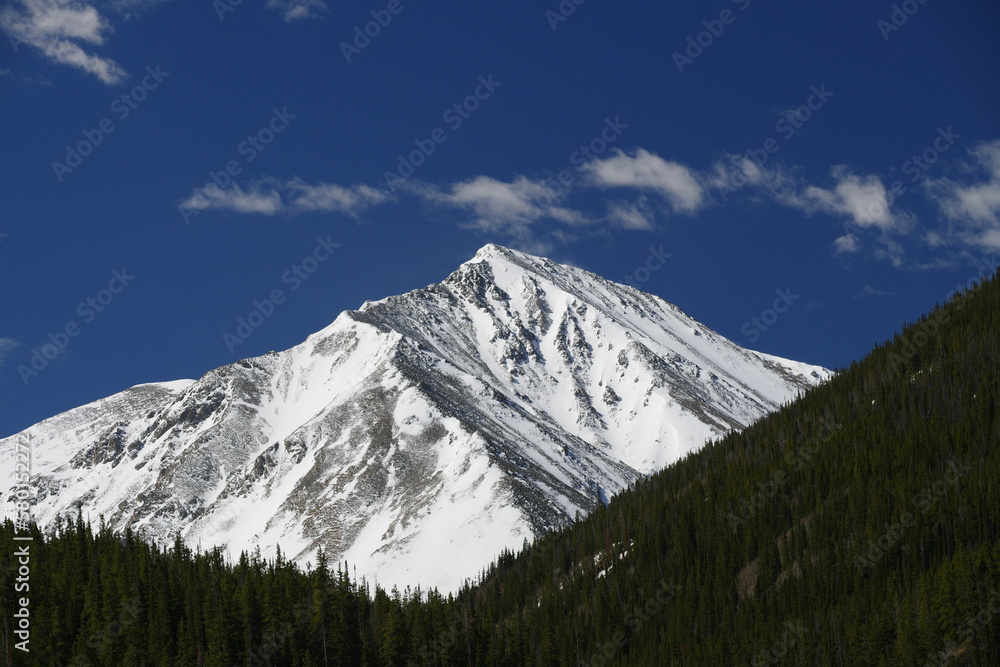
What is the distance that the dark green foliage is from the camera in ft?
415

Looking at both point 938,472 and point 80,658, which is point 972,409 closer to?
point 938,472

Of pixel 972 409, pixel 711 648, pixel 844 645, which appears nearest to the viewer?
pixel 844 645

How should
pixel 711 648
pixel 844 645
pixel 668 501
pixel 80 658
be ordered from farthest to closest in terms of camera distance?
1. pixel 668 501
2. pixel 711 648
3. pixel 844 645
4. pixel 80 658

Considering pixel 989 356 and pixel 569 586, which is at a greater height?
pixel 989 356

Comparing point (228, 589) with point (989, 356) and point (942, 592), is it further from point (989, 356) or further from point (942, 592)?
→ point (989, 356)

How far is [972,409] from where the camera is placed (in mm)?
173500

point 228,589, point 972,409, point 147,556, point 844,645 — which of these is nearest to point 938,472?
point 972,409

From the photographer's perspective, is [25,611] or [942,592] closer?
[25,611]

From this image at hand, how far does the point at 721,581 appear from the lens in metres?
162

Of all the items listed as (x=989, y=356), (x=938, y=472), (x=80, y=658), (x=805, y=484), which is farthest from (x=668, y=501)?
(x=80, y=658)

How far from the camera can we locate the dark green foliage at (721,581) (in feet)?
415

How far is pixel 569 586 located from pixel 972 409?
239 ft

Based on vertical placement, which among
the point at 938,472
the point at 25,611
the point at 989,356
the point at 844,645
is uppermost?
the point at 989,356

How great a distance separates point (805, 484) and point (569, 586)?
141ft
